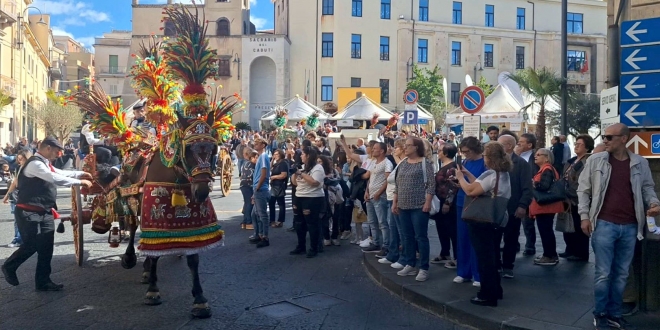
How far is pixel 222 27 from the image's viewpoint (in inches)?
1855

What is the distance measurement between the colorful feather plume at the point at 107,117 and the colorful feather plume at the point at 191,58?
1.51 meters

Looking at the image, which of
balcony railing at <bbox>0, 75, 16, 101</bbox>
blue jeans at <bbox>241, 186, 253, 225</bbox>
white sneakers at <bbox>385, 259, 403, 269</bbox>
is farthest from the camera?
balcony railing at <bbox>0, 75, 16, 101</bbox>

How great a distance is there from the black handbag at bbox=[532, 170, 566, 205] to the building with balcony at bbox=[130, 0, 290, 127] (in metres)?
37.5

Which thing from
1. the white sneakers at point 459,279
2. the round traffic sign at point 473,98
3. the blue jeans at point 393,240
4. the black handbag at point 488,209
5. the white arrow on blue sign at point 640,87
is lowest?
the white sneakers at point 459,279

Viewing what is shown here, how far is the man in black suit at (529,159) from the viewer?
8508mm

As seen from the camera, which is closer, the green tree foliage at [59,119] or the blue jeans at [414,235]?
the blue jeans at [414,235]

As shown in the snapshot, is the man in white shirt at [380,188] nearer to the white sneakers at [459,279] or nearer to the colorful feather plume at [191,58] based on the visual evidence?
the white sneakers at [459,279]

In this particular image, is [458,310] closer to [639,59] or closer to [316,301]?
[316,301]

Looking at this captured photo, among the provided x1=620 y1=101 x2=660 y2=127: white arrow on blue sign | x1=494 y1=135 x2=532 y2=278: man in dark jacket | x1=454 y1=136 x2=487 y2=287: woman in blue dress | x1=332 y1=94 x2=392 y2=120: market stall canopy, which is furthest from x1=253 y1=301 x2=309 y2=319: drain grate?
x1=332 y1=94 x2=392 y2=120: market stall canopy

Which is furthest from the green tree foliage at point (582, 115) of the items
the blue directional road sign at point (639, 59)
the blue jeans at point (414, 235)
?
the blue directional road sign at point (639, 59)

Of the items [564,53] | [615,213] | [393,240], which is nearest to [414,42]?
[564,53]

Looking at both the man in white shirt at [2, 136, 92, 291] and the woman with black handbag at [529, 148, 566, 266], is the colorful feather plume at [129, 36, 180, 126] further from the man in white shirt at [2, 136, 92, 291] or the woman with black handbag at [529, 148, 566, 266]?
the woman with black handbag at [529, 148, 566, 266]

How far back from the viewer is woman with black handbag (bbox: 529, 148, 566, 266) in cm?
824

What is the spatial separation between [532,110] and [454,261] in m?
10.8
